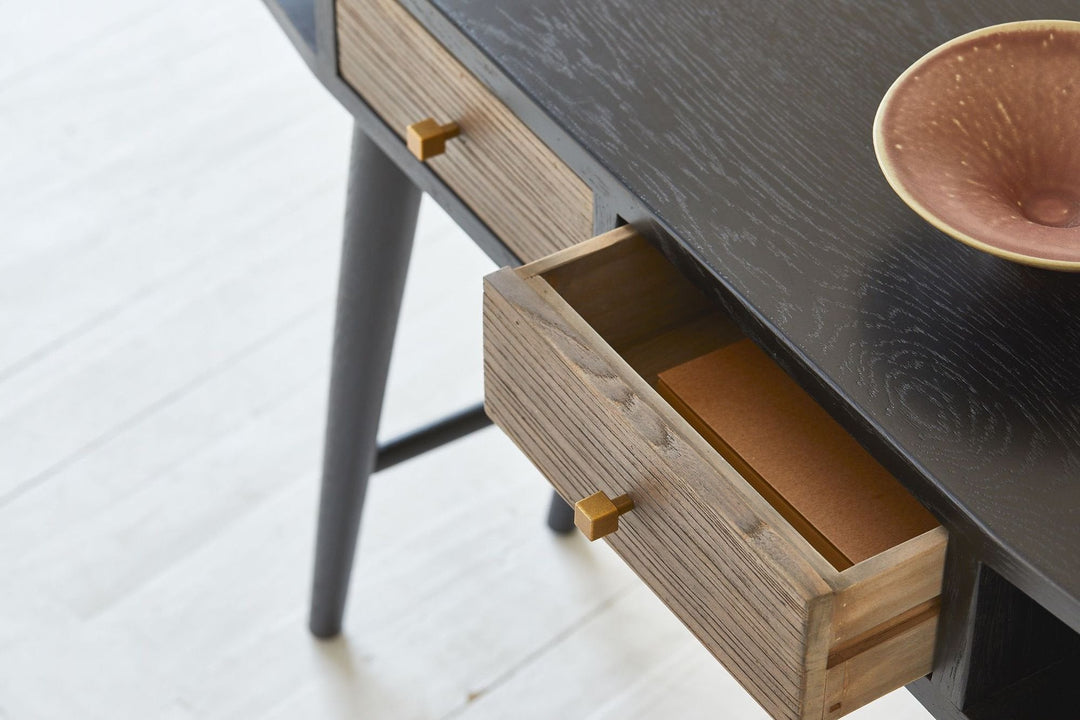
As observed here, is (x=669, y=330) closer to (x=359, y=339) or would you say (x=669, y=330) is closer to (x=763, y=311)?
(x=763, y=311)

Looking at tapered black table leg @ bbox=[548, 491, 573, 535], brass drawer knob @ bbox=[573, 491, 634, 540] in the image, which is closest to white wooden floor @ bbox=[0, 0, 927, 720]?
tapered black table leg @ bbox=[548, 491, 573, 535]

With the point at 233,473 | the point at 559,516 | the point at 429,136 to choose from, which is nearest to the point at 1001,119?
the point at 429,136

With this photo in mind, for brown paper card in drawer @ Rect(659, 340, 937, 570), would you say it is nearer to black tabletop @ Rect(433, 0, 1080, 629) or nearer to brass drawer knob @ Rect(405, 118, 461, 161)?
black tabletop @ Rect(433, 0, 1080, 629)

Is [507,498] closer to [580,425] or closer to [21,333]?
[21,333]

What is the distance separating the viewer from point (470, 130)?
86cm

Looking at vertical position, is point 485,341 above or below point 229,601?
above

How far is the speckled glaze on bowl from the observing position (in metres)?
0.70

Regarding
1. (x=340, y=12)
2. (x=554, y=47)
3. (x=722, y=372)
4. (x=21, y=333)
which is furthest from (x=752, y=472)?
(x=21, y=333)

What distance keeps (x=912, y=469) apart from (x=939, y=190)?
0.14 metres

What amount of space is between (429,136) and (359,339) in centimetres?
31

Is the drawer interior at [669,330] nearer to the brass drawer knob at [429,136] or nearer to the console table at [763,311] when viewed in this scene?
the console table at [763,311]

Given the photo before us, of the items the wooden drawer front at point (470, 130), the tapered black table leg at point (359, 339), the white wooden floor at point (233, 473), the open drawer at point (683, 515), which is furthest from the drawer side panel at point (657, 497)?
the white wooden floor at point (233, 473)

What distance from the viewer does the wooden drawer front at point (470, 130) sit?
82 cm

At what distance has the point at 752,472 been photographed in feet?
2.34
